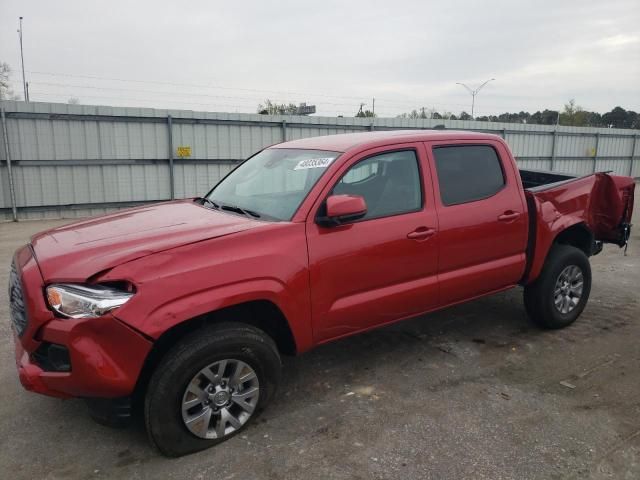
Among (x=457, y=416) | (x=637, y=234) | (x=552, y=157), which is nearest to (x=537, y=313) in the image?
(x=457, y=416)

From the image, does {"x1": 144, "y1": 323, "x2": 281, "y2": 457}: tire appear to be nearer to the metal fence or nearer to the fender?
the fender

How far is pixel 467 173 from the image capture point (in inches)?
160

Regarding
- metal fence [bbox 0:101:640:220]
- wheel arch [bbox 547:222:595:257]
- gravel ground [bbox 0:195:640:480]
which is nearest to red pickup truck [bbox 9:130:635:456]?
wheel arch [bbox 547:222:595:257]

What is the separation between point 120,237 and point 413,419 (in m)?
2.16

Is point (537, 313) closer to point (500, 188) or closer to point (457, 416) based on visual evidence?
point (500, 188)

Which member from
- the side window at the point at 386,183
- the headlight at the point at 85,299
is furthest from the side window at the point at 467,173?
the headlight at the point at 85,299

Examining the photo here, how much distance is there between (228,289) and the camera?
9.18 ft

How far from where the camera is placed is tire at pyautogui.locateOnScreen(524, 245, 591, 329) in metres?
4.54

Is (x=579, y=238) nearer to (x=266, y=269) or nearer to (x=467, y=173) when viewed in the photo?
(x=467, y=173)

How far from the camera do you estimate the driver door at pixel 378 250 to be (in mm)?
3227

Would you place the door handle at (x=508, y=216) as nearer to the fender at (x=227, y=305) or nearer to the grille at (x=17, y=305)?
the fender at (x=227, y=305)

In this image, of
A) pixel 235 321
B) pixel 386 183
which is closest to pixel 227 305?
pixel 235 321

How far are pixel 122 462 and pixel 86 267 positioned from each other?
3.75 feet

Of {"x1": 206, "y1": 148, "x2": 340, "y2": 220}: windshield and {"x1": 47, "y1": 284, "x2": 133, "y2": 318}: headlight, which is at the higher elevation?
{"x1": 206, "y1": 148, "x2": 340, "y2": 220}: windshield
